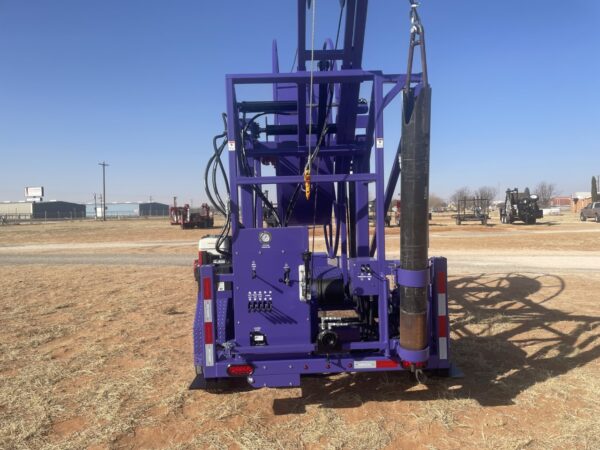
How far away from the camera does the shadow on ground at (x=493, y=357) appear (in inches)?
153

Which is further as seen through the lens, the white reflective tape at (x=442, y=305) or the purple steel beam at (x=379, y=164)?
the purple steel beam at (x=379, y=164)

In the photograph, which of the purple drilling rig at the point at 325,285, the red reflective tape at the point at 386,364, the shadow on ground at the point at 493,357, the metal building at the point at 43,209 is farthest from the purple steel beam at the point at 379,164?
the metal building at the point at 43,209

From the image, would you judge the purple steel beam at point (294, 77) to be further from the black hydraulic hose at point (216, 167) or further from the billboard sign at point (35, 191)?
the billboard sign at point (35, 191)

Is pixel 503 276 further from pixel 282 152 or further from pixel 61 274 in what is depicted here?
pixel 61 274

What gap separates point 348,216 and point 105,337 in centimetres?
365

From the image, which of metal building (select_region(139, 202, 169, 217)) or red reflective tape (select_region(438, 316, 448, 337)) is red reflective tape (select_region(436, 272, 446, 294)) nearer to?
red reflective tape (select_region(438, 316, 448, 337))

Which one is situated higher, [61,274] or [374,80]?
[374,80]

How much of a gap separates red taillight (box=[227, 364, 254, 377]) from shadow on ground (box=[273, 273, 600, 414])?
0.43 m

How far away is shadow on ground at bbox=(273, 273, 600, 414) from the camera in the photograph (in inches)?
153

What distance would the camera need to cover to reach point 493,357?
15.9ft

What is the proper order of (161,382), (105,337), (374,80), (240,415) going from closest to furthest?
(240,415) → (374,80) → (161,382) → (105,337)

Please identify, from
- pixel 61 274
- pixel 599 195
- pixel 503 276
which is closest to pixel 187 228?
pixel 61 274

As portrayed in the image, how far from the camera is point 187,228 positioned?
36.9 meters

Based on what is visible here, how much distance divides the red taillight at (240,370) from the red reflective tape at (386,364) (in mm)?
1040
